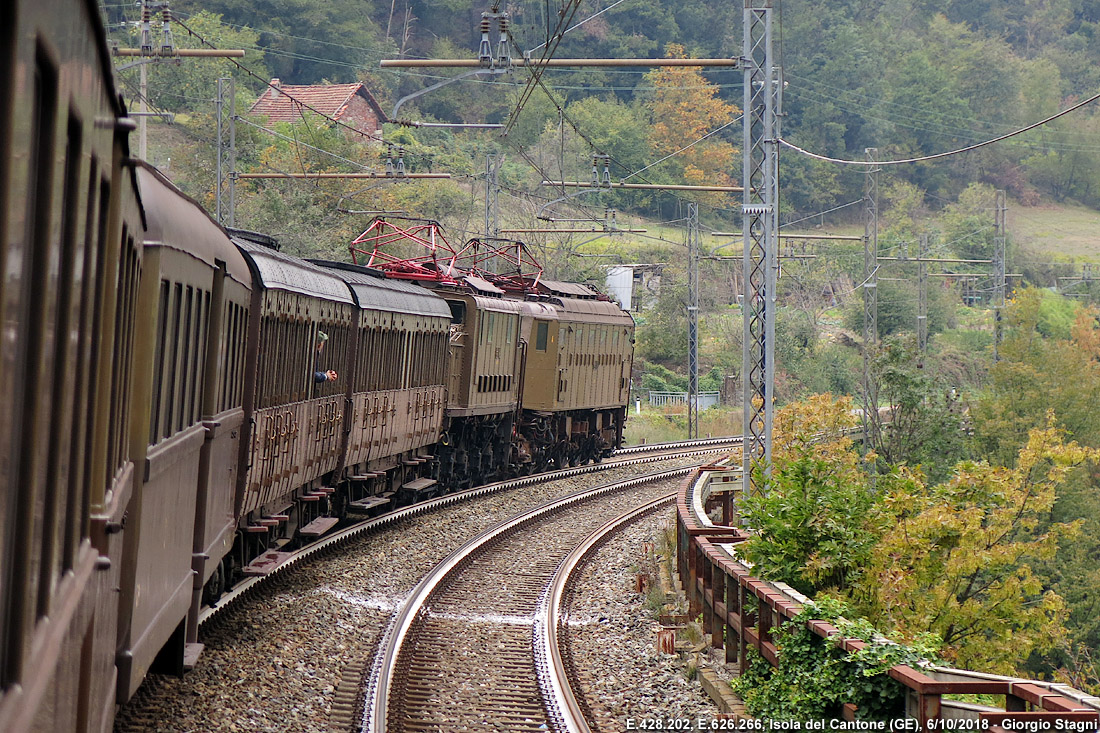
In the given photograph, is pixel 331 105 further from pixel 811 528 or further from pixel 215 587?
pixel 811 528

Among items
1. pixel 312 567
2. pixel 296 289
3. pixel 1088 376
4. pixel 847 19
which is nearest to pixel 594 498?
pixel 312 567

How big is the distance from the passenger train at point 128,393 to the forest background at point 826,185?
4.59 m

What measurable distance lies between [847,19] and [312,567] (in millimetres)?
91799

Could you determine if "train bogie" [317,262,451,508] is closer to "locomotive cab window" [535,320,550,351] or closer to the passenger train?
the passenger train

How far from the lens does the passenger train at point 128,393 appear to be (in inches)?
82.7

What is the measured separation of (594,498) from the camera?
22.0 metres

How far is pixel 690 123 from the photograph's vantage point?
78875 mm

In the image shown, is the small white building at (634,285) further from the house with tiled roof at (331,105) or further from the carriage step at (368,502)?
the carriage step at (368,502)

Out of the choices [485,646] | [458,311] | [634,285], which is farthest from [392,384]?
[634,285]

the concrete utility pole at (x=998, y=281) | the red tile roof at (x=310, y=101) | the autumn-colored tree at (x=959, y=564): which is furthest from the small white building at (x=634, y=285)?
the autumn-colored tree at (x=959, y=564)

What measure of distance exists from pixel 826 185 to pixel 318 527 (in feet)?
257

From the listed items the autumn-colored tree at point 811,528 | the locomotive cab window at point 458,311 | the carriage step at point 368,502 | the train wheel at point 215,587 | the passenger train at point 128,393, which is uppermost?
the locomotive cab window at point 458,311

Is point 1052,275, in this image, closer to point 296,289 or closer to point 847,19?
point 847,19

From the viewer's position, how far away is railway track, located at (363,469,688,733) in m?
→ 8.24
